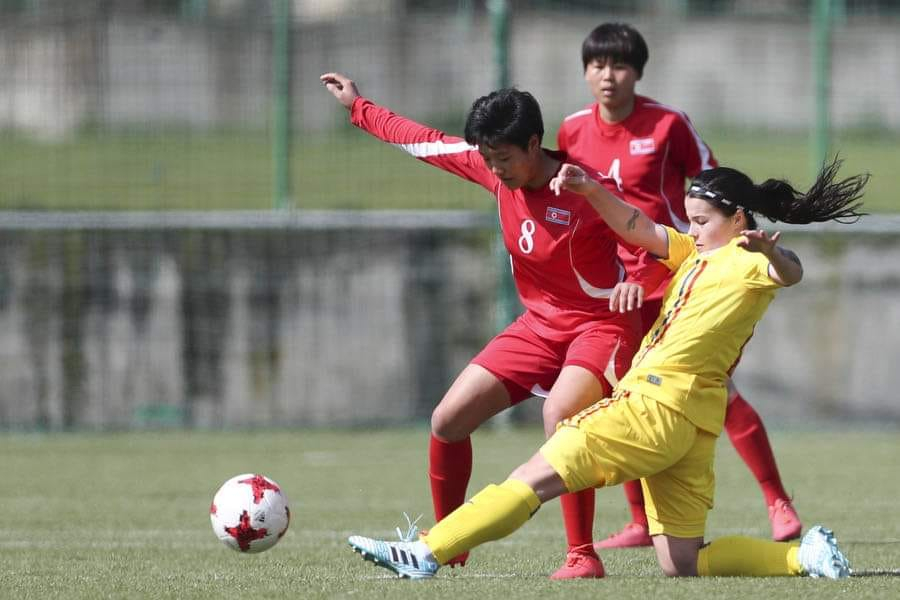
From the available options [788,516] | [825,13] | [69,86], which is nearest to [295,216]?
[69,86]

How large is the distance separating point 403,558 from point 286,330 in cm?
722

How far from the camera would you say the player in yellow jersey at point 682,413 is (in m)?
5.03

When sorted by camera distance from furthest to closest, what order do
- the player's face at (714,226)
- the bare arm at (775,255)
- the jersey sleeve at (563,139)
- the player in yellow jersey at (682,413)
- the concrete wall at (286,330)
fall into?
the concrete wall at (286,330) → the jersey sleeve at (563,139) → the player's face at (714,226) → the player in yellow jersey at (682,413) → the bare arm at (775,255)

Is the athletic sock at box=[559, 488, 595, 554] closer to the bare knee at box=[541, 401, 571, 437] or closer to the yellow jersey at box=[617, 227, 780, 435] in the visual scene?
the bare knee at box=[541, 401, 571, 437]

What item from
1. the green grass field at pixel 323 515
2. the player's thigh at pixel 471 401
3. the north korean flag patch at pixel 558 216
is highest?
the north korean flag patch at pixel 558 216

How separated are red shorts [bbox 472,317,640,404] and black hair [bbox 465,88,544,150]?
Result: 2.58ft

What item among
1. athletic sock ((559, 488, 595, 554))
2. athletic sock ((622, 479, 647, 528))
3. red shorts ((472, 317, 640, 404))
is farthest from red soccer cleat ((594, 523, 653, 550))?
red shorts ((472, 317, 640, 404))

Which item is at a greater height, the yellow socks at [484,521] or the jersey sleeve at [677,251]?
the jersey sleeve at [677,251]

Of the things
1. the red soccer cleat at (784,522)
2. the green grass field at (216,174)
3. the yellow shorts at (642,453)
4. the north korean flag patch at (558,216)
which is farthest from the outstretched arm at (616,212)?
the green grass field at (216,174)

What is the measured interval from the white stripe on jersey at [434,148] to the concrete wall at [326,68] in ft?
21.2

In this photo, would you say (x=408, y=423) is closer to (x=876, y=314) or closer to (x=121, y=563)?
(x=876, y=314)

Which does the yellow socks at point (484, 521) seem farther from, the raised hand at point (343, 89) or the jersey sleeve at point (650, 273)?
the raised hand at point (343, 89)

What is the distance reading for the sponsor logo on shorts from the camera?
695 centimetres

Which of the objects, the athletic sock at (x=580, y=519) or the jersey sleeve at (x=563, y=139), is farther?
the jersey sleeve at (x=563, y=139)
